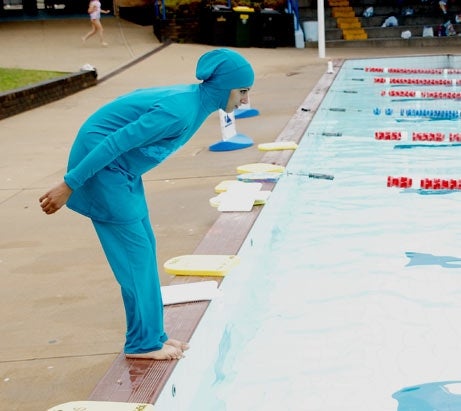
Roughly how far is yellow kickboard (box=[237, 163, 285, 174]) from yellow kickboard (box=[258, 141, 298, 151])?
90cm

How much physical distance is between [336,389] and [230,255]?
42.7 inches

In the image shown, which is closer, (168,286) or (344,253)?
(168,286)

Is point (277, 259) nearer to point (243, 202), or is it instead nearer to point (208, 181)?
point (243, 202)

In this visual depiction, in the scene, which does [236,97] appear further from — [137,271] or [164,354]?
[164,354]

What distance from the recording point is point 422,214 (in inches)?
273

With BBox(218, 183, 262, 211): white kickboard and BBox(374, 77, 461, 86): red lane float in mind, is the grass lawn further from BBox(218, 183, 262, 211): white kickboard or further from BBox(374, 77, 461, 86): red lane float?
BBox(218, 183, 262, 211): white kickboard

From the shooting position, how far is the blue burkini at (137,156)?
3148mm

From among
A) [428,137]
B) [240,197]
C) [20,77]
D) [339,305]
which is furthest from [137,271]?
[20,77]

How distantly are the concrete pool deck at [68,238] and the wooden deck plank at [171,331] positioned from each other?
16 centimetres

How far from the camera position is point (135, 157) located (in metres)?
3.25

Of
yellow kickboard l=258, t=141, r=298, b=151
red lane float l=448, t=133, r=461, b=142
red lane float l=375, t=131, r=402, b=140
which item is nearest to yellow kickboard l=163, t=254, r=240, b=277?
yellow kickboard l=258, t=141, r=298, b=151

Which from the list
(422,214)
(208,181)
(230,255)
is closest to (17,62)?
(208,181)

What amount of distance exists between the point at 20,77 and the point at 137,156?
1245 cm

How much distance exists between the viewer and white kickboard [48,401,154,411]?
3.00 meters
